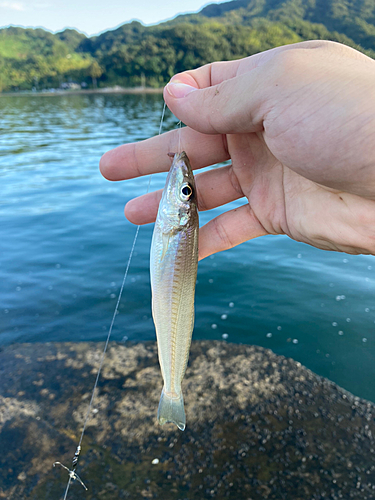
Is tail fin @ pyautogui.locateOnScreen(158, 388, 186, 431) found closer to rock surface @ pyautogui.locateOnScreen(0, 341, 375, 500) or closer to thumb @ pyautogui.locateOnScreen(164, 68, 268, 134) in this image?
rock surface @ pyautogui.locateOnScreen(0, 341, 375, 500)

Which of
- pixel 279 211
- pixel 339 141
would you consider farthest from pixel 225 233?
pixel 339 141

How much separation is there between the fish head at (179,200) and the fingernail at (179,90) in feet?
1.91

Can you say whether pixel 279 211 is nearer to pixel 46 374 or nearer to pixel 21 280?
pixel 46 374

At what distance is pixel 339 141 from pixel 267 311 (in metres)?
4.92

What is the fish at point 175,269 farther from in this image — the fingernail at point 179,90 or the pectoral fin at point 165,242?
the fingernail at point 179,90

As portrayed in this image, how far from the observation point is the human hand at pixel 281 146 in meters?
2.08

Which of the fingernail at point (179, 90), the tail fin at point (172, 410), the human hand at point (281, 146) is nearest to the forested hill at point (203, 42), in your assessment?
the human hand at point (281, 146)

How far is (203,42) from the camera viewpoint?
64875 millimetres

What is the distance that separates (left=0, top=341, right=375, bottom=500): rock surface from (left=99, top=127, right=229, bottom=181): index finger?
2.95 metres

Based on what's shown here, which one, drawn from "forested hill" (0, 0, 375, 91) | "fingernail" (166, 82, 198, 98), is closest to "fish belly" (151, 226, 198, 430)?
"fingernail" (166, 82, 198, 98)

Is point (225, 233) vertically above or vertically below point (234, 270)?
above

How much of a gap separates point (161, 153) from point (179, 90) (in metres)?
0.88

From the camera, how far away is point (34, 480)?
3438 millimetres

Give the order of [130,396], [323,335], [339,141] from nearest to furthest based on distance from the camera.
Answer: [339,141]
[130,396]
[323,335]
